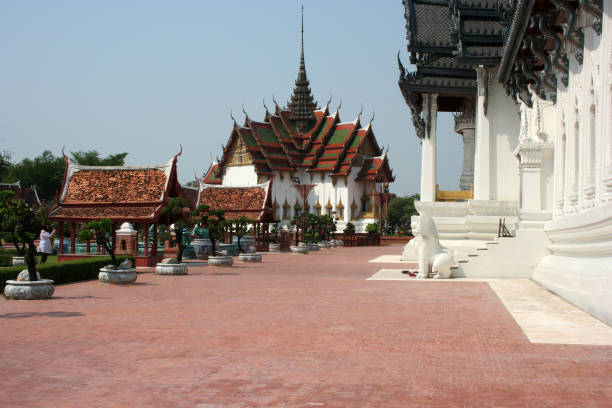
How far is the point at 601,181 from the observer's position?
973cm

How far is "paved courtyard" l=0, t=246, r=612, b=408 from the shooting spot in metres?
5.14

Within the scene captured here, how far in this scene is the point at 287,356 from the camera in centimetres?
670

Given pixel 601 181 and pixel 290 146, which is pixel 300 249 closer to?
pixel 601 181

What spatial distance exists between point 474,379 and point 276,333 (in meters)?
3.03

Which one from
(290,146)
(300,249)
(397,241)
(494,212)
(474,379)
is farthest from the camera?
(290,146)

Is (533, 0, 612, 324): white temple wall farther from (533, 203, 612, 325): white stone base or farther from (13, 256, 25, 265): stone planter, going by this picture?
(13, 256, 25, 265): stone planter

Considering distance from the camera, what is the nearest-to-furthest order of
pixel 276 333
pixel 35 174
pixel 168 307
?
1. pixel 276 333
2. pixel 168 307
3. pixel 35 174

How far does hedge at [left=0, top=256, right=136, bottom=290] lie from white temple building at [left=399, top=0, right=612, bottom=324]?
30.2ft

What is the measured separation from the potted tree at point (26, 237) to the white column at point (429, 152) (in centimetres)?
1429

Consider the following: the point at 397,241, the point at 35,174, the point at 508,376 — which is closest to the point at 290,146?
the point at 397,241

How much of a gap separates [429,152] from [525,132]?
7.04 m

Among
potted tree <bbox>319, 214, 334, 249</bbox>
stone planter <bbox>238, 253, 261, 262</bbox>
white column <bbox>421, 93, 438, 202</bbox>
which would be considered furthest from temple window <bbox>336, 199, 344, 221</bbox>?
white column <bbox>421, 93, 438, 202</bbox>

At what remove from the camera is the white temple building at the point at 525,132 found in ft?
32.4

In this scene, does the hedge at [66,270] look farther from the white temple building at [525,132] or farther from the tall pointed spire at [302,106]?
the tall pointed spire at [302,106]
